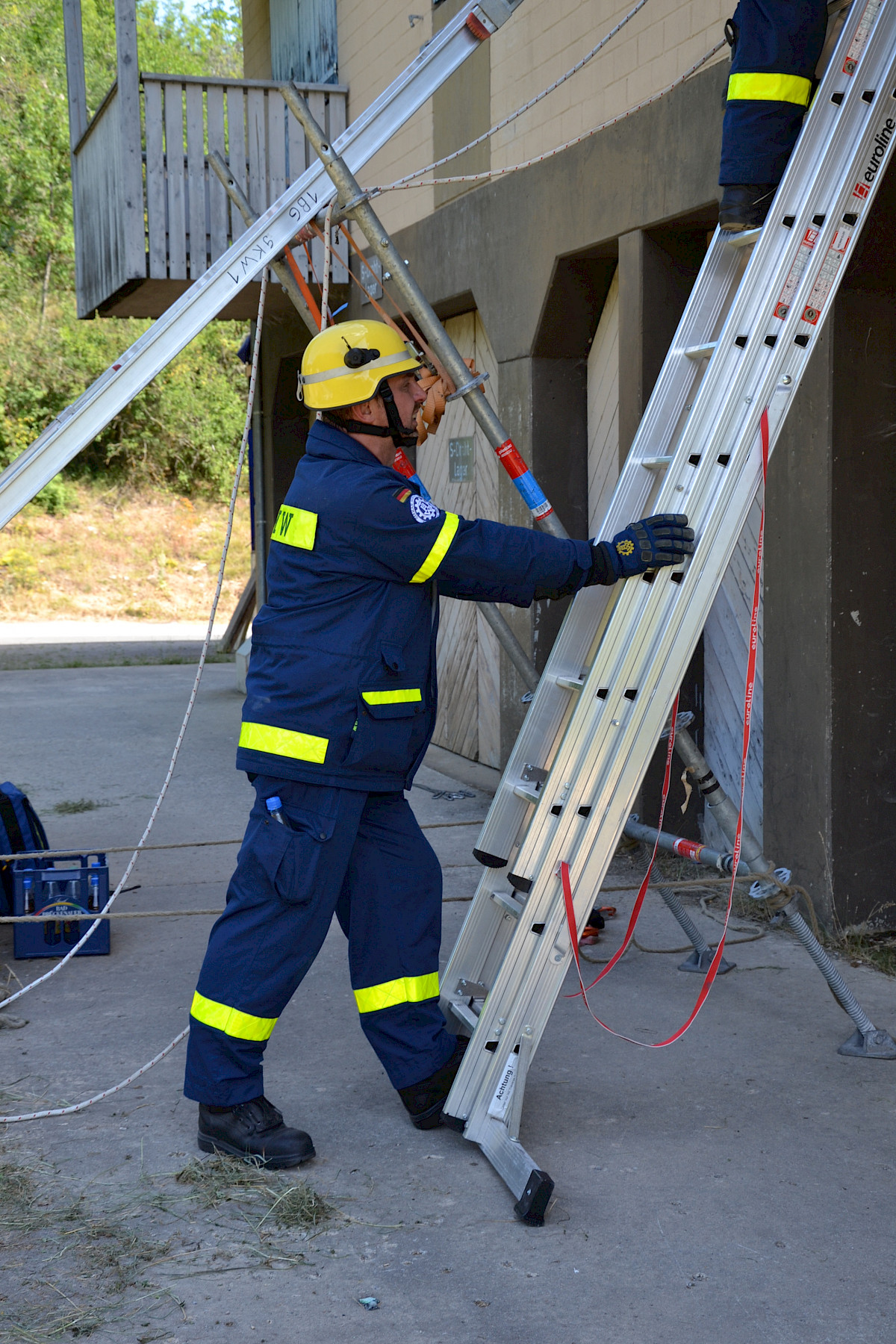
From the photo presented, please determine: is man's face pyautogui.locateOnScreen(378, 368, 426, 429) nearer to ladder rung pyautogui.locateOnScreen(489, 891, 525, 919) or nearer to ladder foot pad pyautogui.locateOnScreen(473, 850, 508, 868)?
ladder foot pad pyautogui.locateOnScreen(473, 850, 508, 868)

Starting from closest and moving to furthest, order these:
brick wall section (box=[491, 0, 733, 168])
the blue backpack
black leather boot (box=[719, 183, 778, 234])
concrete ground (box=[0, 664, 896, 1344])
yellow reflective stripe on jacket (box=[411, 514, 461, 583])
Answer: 1. concrete ground (box=[0, 664, 896, 1344])
2. yellow reflective stripe on jacket (box=[411, 514, 461, 583])
3. black leather boot (box=[719, 183, 778, 234])
4. the blue backpack
5. brick wall section (box=[491, 0, 733, 168])

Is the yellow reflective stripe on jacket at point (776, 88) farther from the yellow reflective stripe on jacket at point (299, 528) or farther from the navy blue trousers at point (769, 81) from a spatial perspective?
the yellow reflective stripe on jacket at point (299, 528)

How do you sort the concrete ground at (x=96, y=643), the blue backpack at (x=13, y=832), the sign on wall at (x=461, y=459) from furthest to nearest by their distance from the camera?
the concrete ground at (x=96, y=643)
the sign on wall at (x=461, y=459)
the blue backpack at (x=13, y=832)

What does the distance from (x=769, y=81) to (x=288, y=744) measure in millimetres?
2099

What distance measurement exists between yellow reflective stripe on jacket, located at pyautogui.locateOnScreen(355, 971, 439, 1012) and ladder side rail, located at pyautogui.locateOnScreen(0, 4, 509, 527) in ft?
5.33

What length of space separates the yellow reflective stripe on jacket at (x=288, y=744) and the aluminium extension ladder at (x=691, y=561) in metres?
0.61

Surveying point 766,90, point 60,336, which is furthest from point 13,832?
point 60,336

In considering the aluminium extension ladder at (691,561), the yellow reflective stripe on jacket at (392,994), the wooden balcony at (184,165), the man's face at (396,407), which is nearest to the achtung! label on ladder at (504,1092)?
the aluminium extension ladder at (691,561)

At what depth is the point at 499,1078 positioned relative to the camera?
131 inches

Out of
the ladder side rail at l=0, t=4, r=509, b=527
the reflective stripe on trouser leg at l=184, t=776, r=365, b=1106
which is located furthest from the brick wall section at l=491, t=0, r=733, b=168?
the reflective stripe on trouser leg at l=184, t=776, r=365, b=1106

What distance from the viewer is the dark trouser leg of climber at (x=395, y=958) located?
3496 millimetres

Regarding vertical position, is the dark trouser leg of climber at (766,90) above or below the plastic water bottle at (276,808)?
above

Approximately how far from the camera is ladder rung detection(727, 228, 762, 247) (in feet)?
11.2

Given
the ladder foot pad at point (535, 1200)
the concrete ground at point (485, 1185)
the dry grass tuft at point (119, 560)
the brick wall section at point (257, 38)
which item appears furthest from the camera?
the dry grass tuft at point (119, 560)
